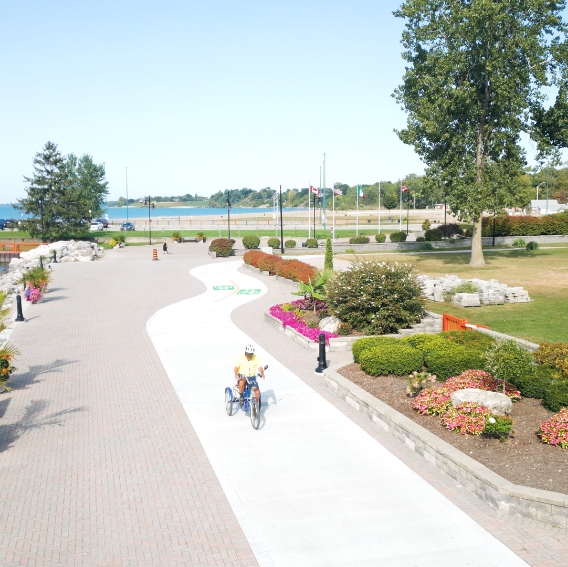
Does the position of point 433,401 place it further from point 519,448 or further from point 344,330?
point 344,330

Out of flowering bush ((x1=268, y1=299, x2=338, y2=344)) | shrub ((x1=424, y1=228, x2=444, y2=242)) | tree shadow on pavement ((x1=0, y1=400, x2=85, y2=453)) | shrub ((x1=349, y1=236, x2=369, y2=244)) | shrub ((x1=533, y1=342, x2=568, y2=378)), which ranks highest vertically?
shrub ((x1=424, y1=228, x2=444, y2=242))

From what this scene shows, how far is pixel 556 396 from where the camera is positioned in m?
12.2

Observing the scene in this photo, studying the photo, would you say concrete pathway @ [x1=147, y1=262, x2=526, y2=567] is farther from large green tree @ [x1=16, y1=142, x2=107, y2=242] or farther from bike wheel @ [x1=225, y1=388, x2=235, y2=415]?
large green tree @ [x1=16, y1=142, x2=107, y2=242]

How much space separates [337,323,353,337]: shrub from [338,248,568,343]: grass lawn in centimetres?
515

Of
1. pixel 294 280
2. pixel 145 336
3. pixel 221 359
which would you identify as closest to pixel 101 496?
pixel 221 359

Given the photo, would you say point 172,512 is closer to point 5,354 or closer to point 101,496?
point 101,496

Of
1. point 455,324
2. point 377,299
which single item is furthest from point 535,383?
point 377,299

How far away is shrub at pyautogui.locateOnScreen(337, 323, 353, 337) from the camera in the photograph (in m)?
19.7

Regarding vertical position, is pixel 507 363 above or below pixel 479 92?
below

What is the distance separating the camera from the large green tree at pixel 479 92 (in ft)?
121

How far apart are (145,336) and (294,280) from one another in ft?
41.0

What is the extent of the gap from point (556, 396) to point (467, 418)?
2153 mm

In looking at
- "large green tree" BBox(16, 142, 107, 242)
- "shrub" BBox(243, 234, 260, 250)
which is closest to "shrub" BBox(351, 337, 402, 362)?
"shrub" BBox(243, 234, 260, 250)

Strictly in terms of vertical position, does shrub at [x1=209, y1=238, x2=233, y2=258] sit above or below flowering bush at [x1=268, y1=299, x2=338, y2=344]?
above
